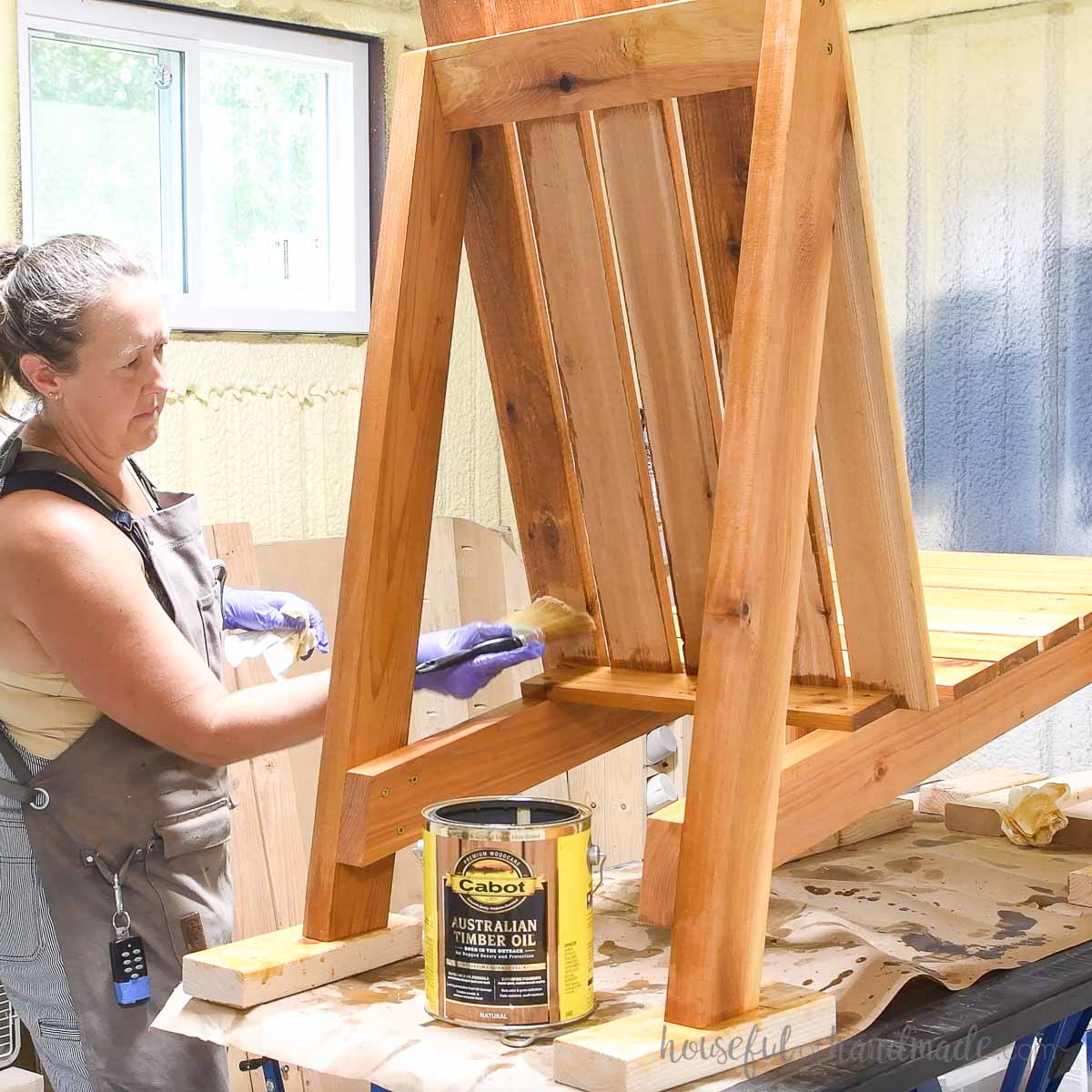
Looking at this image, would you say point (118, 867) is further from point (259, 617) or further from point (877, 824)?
point (877, 824)

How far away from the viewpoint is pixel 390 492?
1395 mm

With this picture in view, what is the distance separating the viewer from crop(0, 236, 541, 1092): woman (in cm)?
173

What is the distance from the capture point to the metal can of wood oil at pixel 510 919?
1.15 meters

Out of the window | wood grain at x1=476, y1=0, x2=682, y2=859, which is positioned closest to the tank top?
wood grain at x1=476, y1=0, x2=682, y2=859

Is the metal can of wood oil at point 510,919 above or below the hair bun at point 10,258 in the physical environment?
below

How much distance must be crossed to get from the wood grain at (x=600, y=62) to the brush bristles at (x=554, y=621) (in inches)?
20.9

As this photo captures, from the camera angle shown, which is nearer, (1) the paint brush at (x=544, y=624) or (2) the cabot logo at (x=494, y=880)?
(2) the cabot logo at (x=494, y=880)

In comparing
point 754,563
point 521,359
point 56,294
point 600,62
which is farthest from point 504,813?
point 56,294

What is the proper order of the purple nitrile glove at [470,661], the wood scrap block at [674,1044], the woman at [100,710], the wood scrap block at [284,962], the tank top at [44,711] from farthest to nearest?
the tank top at [44,711], the woman at [100,710], the purple nitrile glove at [470,661], the wood scrap block at [284,962], the wood scrap block at [674,1044]

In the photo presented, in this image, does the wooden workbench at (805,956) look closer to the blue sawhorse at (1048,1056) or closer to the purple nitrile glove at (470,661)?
the blue sawhorse at (1048,1056)

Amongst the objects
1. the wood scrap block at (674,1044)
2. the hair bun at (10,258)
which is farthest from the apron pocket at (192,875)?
the wood scrap block at (674,1044)

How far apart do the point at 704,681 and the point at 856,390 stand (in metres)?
0.35

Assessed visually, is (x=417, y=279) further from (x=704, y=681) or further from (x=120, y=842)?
(x=120, y=842)

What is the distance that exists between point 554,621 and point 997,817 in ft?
2.72
